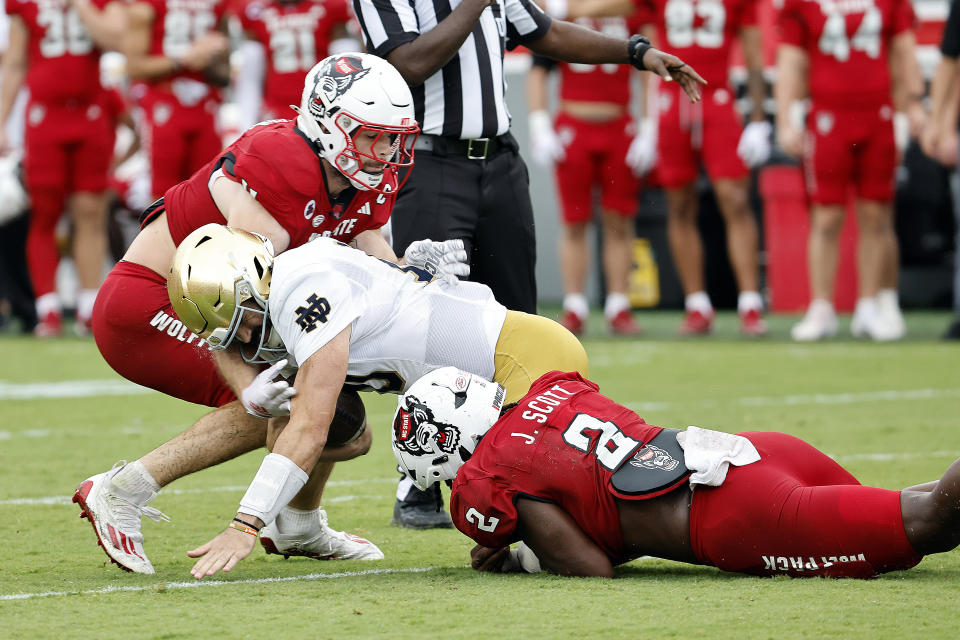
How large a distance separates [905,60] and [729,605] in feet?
22.4

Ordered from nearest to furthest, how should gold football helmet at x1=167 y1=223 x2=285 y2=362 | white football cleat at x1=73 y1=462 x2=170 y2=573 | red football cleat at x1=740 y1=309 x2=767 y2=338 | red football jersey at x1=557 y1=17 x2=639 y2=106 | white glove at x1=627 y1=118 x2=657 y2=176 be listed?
gold football helmet at x1=167 y1=223 x2=285 y2=362
white football cleat at x1=73 y1=462 x2=170 y2=573
red football cleat at x1=740 y1=309 x2=767 y2=338
red football jersey at x1=557 y1=17 x2=639 y2=106
white glove at x1=627 y1=118 x2=657 y2=176

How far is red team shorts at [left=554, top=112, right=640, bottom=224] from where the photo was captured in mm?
9961

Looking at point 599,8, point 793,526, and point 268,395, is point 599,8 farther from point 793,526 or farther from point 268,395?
point 793,526

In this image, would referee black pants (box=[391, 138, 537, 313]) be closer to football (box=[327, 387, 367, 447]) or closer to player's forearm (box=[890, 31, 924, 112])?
football (box=[327, 387, 367, 447])

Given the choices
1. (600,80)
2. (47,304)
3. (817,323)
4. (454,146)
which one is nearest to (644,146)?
(600,80)

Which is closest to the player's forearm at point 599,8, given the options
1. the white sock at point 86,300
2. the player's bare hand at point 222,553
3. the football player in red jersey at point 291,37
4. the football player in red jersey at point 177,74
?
the football player in red jersey at point 291,37

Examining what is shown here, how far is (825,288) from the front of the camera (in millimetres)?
9414

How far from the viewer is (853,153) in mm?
9219

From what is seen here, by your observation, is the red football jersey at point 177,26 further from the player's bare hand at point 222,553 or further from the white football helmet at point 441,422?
the player's bare hand at point 222,553

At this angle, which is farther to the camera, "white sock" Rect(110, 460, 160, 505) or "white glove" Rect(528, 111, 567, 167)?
"white glove" Rect(528, 111, 567, 167)

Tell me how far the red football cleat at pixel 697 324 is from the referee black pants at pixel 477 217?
528 cm

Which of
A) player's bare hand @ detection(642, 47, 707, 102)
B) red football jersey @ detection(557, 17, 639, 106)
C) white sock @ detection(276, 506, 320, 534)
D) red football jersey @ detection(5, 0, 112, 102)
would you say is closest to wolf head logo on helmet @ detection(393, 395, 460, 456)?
white sock @ detection(276, 506, 320, 534)

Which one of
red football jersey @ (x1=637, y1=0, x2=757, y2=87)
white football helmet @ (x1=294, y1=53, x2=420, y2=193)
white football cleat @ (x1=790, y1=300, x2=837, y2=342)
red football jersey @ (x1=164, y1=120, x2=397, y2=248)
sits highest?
red football jersey @ (x1=637, y1=0, x2=757, y2=87)

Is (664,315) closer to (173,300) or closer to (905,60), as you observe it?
(905,60)
